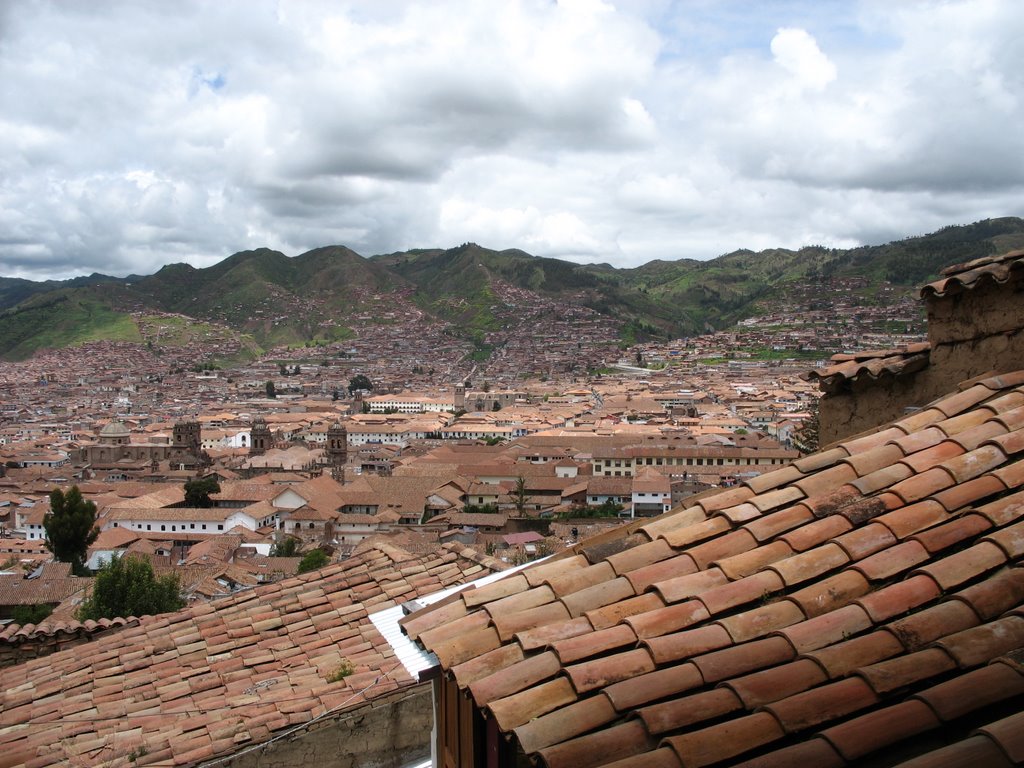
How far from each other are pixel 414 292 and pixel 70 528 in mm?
147676

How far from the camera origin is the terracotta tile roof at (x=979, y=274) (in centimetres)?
297

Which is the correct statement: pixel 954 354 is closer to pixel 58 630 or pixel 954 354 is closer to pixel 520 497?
pixel 58 630

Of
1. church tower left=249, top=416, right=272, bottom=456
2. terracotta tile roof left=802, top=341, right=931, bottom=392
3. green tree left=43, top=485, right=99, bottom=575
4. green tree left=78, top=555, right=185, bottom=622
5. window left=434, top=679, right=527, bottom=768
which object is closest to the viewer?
window left=434, top=679, right=527, bottom=768

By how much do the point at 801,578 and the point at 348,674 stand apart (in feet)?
10.5

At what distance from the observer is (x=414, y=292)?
17125 cm

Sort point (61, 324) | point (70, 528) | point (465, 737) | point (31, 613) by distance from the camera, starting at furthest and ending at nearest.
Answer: point (61, 324) < point (70, 528) < point (31, 613) < point (465, 737)

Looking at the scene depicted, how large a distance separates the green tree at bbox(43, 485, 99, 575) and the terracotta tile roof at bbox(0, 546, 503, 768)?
22.5 metres

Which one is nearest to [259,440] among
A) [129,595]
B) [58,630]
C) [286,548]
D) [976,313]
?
[286,548]

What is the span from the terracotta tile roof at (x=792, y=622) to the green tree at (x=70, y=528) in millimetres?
27353

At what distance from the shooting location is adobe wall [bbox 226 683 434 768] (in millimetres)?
4000

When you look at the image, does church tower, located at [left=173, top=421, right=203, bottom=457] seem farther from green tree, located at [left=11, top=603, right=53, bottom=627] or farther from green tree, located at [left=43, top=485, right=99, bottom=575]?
green tree, located at [left=11, top=603, right=53, bottom=627]

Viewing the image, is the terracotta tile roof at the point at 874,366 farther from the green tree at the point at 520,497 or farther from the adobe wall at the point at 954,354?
the green tree at the point at 520,497

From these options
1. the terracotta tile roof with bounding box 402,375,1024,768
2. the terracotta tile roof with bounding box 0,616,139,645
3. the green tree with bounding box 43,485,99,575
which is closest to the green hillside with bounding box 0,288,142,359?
the green tree with bounding box 43,485,99,575

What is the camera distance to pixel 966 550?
6.38ft
